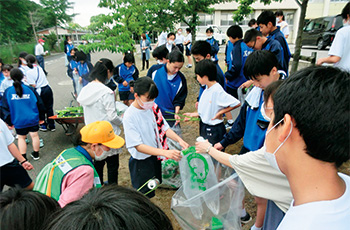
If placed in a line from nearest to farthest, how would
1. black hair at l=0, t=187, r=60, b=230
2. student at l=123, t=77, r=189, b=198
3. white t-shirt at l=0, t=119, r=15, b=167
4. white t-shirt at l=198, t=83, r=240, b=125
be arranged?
black hair at l=0, t=187, r=60, b=230 → student at l=123, t=77, r=189, b=198 → white t-shirt at l=0, t=119, r=15, b=167 → white t-shirt at l=198, t=83, r=240, b=125

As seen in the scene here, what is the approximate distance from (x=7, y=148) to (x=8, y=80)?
3.21 metres

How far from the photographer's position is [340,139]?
775mm

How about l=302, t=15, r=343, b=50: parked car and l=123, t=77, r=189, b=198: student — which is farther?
l=302, t=15, r=343, b=50: parked car

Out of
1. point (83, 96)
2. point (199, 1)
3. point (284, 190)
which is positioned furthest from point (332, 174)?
point (199, 1)

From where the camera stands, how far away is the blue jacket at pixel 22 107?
3.81 m

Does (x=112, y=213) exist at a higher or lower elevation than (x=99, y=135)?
higher

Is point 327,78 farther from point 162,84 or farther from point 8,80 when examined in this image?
point 8,80

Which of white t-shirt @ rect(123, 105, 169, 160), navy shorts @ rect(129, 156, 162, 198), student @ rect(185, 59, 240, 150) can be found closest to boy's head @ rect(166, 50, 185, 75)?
student @ rect(185, 59, 240, 150)

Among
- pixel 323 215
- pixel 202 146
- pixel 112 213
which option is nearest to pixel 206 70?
pixel 202 146

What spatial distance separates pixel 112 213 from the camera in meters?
0.67

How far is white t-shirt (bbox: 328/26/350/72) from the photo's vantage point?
291 centimetres

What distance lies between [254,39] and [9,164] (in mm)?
3996

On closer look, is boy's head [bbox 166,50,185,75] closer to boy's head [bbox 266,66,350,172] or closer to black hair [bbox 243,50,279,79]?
black hair [bbox 243,50,279,79]

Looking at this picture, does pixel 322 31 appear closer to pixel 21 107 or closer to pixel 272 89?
pixel 272 89
